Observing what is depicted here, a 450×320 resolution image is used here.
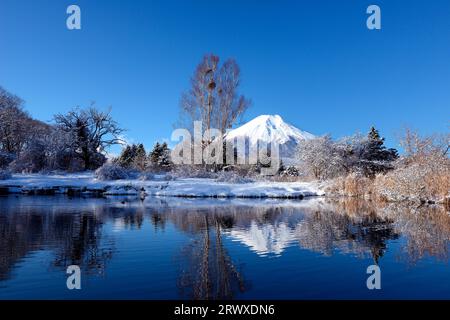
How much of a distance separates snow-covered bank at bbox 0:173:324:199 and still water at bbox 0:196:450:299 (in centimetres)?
1144

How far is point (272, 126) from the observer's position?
15288 cm

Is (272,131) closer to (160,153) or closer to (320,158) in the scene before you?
(160,153)

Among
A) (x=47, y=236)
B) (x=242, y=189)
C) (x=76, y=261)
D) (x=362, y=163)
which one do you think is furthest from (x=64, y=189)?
(x=362, y=163)

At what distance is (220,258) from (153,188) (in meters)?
17.4

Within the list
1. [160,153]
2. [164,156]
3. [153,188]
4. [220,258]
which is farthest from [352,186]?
[160,153]

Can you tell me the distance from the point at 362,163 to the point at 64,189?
26.0 metres

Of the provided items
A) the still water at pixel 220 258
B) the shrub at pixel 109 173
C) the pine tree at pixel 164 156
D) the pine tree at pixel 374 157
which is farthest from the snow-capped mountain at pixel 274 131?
the still water at pixel 220 258

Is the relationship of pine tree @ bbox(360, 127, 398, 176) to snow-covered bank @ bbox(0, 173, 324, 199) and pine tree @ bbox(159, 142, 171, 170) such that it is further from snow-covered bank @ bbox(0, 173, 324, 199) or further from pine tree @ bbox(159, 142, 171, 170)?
pine tree @ bbox(159, 142, 171, 170)

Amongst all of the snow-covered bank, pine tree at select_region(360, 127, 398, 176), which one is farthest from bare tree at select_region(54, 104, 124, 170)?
pine tree at select_region(360, 127, 398, 176)

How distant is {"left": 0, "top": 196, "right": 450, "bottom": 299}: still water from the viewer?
467cm

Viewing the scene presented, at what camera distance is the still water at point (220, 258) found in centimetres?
467

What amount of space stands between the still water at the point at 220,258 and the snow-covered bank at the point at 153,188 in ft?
37.5

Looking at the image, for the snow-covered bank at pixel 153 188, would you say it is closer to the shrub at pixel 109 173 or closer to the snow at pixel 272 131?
the shrub at pixel 109 173
